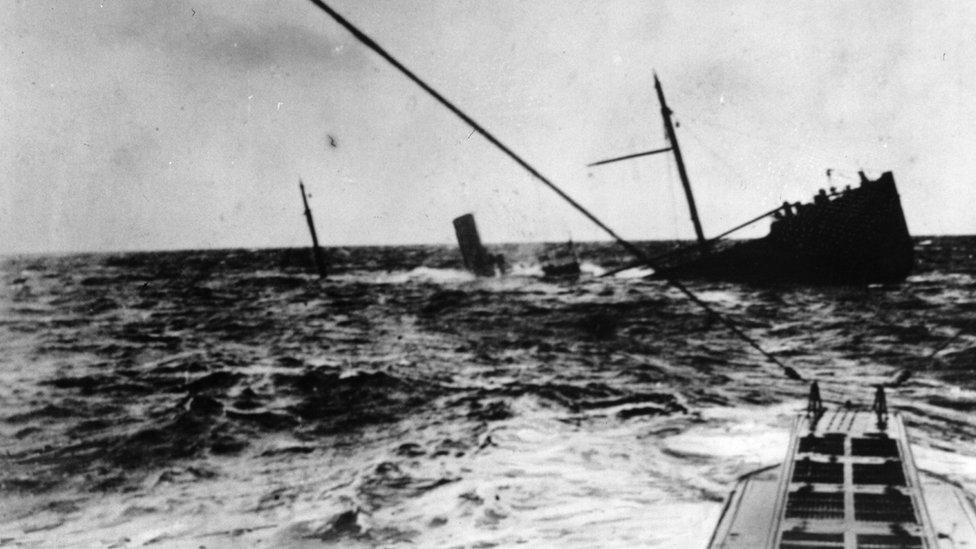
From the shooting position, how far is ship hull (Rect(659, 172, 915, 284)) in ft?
107

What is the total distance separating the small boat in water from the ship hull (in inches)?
1007

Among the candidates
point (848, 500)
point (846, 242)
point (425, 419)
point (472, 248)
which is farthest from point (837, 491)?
point (472, 248)

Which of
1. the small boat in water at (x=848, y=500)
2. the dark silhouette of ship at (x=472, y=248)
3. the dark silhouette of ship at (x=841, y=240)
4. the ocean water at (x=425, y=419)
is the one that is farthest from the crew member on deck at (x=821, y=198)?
the small boat in water at (x=848, y=500)

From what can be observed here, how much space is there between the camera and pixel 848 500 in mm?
5828

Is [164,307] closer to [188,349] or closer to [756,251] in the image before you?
[188,349]

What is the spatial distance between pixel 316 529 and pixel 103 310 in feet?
77.9

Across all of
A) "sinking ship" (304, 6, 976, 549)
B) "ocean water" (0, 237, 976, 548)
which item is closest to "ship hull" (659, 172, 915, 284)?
"ocean water" (0, 237, 976, 548)

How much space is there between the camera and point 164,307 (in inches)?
1119

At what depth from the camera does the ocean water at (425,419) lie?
7.61 m

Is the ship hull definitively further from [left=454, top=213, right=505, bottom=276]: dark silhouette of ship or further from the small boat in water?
the small boat in water

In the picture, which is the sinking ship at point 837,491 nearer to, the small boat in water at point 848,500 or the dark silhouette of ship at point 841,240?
the small boat in water at point 848,500

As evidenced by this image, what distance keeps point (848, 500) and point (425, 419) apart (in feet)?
24.0

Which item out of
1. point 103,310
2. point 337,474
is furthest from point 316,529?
point 103,310

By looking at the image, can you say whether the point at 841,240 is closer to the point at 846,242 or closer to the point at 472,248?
the point at 846,242
